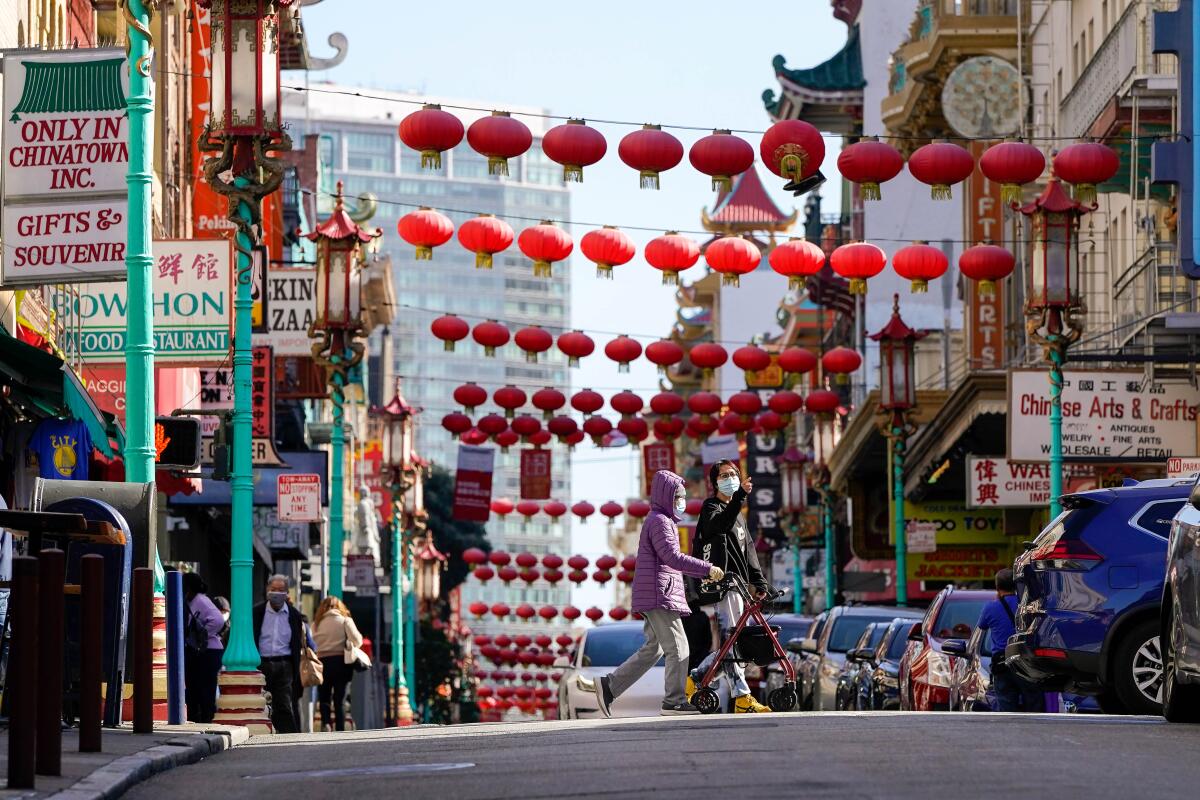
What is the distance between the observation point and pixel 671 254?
32594 mm

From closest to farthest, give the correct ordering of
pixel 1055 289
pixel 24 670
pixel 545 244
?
pixel 24 670 < pixel 545 244 < pixel 1055 289

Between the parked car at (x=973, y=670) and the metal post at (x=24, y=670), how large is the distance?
462 inches

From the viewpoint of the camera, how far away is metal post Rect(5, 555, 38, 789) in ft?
35.9

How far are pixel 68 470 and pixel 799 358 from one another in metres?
20.3

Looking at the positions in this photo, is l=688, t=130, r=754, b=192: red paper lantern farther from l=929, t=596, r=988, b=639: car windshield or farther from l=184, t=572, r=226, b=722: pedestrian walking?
l=184, t=572, r=226, b=722: pedestrian walking

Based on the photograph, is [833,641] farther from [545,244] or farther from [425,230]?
[425,230]

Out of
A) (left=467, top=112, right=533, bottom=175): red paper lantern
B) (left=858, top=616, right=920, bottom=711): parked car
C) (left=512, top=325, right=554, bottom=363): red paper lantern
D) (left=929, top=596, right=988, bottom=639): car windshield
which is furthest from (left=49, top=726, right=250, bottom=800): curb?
(left=512, top=325, right=554, bottom=363): red paper lantern

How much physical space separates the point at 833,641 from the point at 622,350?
45.7ft

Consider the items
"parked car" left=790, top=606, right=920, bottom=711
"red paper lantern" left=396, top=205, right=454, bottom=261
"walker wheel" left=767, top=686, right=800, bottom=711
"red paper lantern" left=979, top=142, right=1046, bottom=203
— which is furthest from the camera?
"red paper lantern" left=396, top=205, right=454, bottom=261

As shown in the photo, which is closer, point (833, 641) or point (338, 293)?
point (833, 641)

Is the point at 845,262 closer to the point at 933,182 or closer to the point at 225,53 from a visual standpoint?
the point at 933,182

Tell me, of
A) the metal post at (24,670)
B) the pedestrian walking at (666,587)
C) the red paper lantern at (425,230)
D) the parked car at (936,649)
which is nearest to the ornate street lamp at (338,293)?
the red paper lantern at (425,230)

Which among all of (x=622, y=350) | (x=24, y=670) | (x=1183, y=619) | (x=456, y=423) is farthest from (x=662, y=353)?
(x=24, y=670)

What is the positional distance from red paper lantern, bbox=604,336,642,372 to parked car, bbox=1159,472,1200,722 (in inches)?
1079
